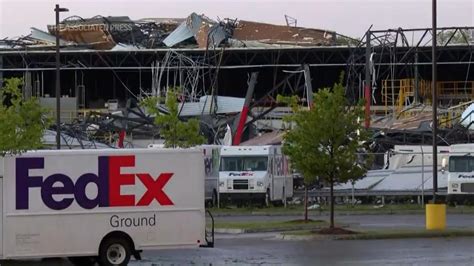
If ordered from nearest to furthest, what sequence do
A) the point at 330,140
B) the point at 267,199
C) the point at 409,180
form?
the point at 330,140
the point at 267,199
the point at 409,180

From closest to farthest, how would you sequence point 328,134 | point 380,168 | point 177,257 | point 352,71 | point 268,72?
point 177,257
point 328,134
point 380,168
point 352,71
point 268,72

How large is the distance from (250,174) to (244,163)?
883mm

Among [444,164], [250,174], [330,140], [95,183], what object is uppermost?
[330,140]

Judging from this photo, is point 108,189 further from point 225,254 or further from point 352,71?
point 352,71

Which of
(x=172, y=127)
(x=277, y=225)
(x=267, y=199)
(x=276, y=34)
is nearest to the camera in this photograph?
(x=172, y=127)

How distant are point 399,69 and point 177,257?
54.8 meters

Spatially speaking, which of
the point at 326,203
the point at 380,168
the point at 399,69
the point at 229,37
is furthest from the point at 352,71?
the point at 326,203

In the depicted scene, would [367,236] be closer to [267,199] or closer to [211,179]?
[267,199]

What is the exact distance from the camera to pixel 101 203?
2017 centimetres

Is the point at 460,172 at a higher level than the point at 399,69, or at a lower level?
lower

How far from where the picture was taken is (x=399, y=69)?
76312 millimetres

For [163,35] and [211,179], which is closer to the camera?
[211,179]

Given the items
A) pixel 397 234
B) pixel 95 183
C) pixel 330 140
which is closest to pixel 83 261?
pixel 95 183

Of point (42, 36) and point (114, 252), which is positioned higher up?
point (42, 36)
